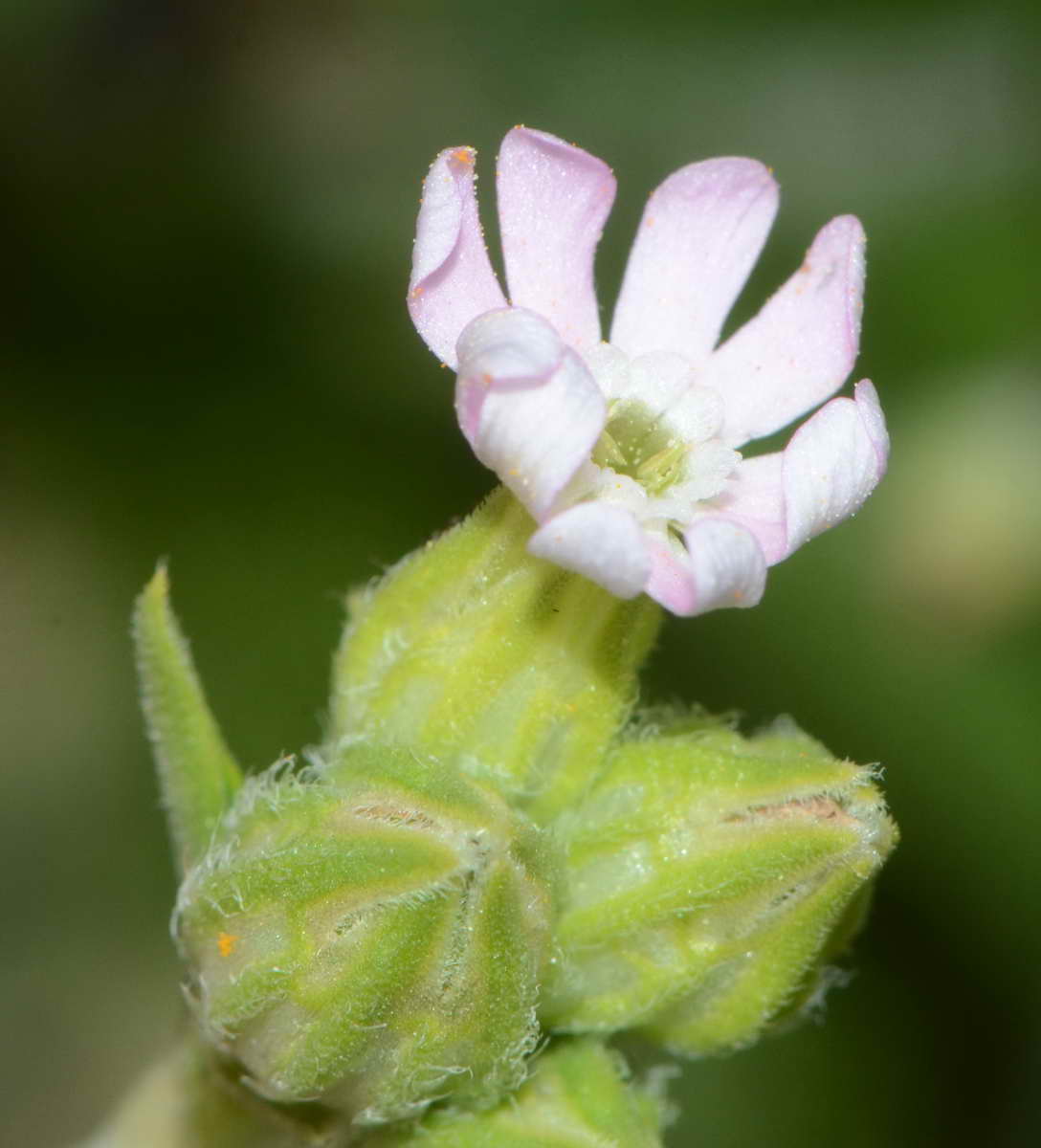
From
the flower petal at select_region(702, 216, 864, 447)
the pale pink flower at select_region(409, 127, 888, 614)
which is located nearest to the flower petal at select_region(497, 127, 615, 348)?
the pale pink flower at select_region(409, 127, 888, 614)

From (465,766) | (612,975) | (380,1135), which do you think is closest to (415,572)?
(465,766)

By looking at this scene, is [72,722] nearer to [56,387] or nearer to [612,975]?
[56,387]

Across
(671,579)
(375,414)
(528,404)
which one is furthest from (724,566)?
(375,414)

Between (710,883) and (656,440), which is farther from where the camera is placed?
(656,440)

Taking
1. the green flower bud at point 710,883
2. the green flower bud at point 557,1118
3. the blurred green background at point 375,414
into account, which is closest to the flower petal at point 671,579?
the green flower bud at point 710,883

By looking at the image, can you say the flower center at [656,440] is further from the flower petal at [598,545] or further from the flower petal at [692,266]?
the flower petal at [598,545]

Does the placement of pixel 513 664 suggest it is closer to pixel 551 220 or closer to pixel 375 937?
pixel 375 937

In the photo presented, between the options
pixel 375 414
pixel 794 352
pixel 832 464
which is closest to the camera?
pixel 832 464
